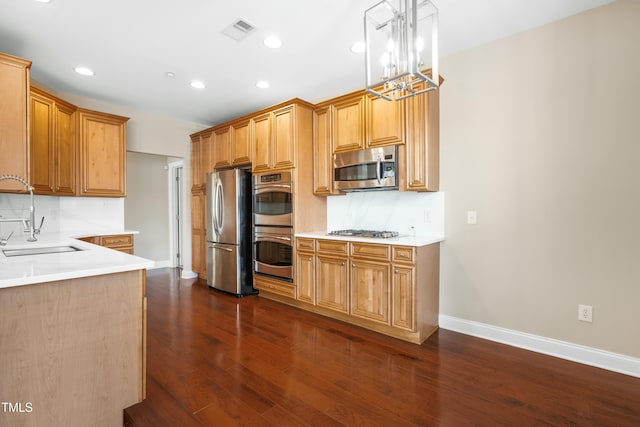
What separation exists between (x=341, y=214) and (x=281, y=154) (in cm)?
103

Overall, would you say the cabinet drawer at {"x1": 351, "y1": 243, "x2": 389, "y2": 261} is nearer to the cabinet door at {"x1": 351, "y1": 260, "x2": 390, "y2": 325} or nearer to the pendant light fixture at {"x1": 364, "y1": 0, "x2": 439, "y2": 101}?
the cabinet door at {"x1": 351, "y1": 260, "x2": 390, "y2": 325}

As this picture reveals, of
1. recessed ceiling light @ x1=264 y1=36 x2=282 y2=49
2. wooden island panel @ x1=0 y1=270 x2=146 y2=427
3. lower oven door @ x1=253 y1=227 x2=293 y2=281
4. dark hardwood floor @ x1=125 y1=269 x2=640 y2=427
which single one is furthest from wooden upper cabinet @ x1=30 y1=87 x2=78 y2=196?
wooden island panel @ x1=0 y1=270 x2=146 y2=427

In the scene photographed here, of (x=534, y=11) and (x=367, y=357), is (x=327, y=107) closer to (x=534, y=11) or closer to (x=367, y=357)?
(x=534, y=11)

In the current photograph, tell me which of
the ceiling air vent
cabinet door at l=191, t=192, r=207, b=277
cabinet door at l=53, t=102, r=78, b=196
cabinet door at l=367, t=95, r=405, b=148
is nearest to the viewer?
the ceiling air vent

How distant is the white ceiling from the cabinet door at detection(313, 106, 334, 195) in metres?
0.41

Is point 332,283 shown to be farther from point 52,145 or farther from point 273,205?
point 52,145

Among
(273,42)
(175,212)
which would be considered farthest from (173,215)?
(273,42)

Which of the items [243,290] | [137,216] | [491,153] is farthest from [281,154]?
[137,216]

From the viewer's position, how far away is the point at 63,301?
57.7 inches

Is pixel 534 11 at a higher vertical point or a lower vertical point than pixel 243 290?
higher

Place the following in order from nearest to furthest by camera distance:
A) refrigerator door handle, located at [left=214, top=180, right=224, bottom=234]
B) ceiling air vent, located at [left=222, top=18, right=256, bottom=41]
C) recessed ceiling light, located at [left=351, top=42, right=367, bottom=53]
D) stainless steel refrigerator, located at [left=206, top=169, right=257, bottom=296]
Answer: ceiling air vent, located at [left=222, top=18, right=256, bottom=41], recessed ceiling light, located at [left=351, top=42, right=367, bottom=53], stainless steel refrigerator, located at [left=206, top=169, right=257, bottom=296], refrigerator door handle, located at [left=214, top=180, right=224, bottom=234]

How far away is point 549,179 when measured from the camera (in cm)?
250

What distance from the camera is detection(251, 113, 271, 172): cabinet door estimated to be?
3906mm

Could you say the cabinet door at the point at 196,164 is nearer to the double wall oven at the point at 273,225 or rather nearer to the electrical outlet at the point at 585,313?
the double wall oven at the point at 273,225
